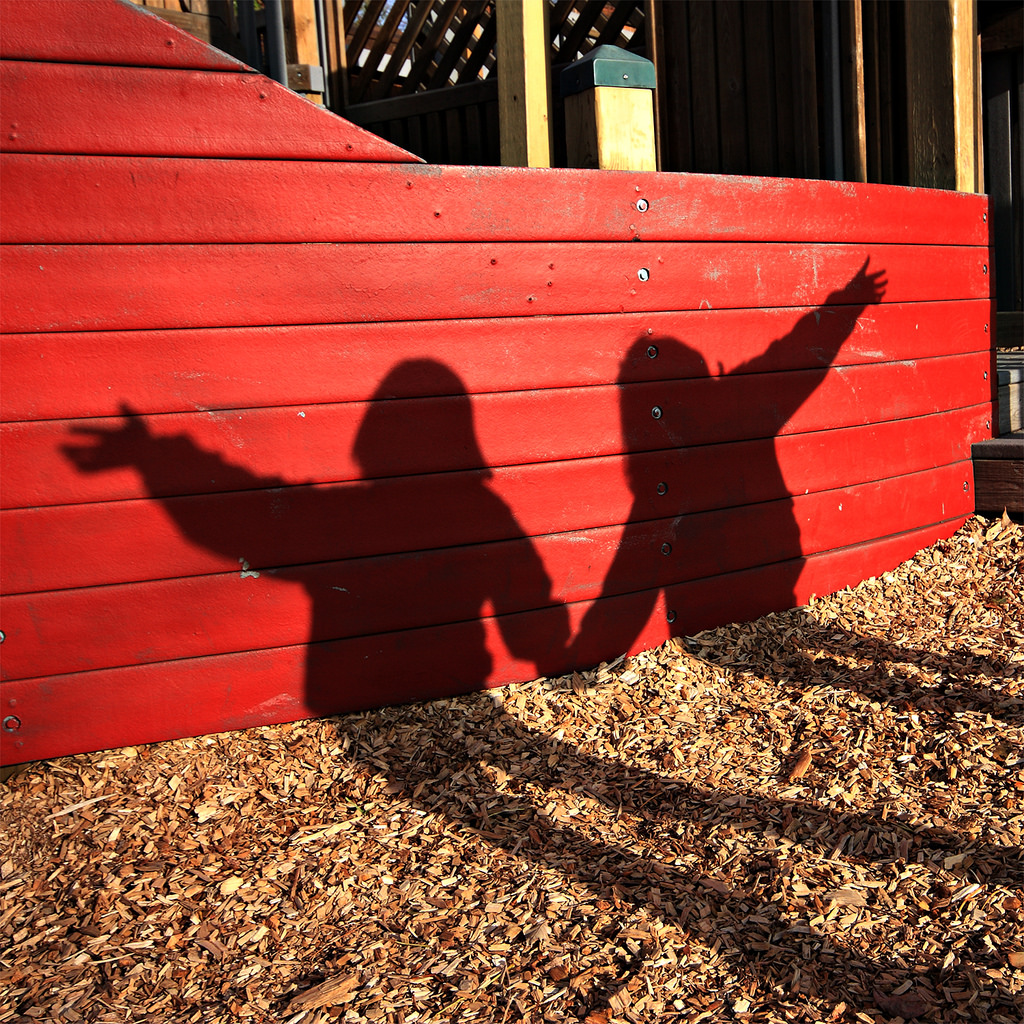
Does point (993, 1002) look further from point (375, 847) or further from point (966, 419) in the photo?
point (966, 419)

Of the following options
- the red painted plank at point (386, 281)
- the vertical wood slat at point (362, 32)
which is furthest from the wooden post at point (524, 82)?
the vertical wood slat at point (362, 32)

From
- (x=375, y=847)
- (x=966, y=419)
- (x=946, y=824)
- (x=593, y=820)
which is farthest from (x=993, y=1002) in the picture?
(x=966, y=419)

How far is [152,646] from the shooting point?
120 inches

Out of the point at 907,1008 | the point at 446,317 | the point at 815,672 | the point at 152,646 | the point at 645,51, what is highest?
the point at 645,51

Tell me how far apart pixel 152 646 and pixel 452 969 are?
1.36m

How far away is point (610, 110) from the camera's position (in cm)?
361

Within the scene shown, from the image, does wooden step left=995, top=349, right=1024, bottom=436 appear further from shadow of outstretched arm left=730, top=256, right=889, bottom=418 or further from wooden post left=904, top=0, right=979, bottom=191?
shadow of outstretched arm left=730, top=256, right=889, bottom=418

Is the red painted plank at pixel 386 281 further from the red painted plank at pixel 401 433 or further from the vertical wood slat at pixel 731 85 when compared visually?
the vertical wood slat at pixel 731 85

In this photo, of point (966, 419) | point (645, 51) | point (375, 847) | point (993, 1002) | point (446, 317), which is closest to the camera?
point (993, 1002)

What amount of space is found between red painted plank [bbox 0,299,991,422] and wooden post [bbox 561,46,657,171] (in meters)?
0.59

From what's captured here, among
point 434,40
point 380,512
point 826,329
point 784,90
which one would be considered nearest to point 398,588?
point 380,512

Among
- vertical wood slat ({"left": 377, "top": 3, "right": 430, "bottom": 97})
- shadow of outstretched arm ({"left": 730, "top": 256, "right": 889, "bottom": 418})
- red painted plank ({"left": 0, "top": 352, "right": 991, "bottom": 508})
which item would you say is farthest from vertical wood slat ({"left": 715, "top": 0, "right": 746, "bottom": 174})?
red painted plank ({"left": 0, "top": 352, "right": 991, "bottom": 508})

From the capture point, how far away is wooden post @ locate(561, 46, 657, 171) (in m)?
3.59

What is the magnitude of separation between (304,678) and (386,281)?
129cm
